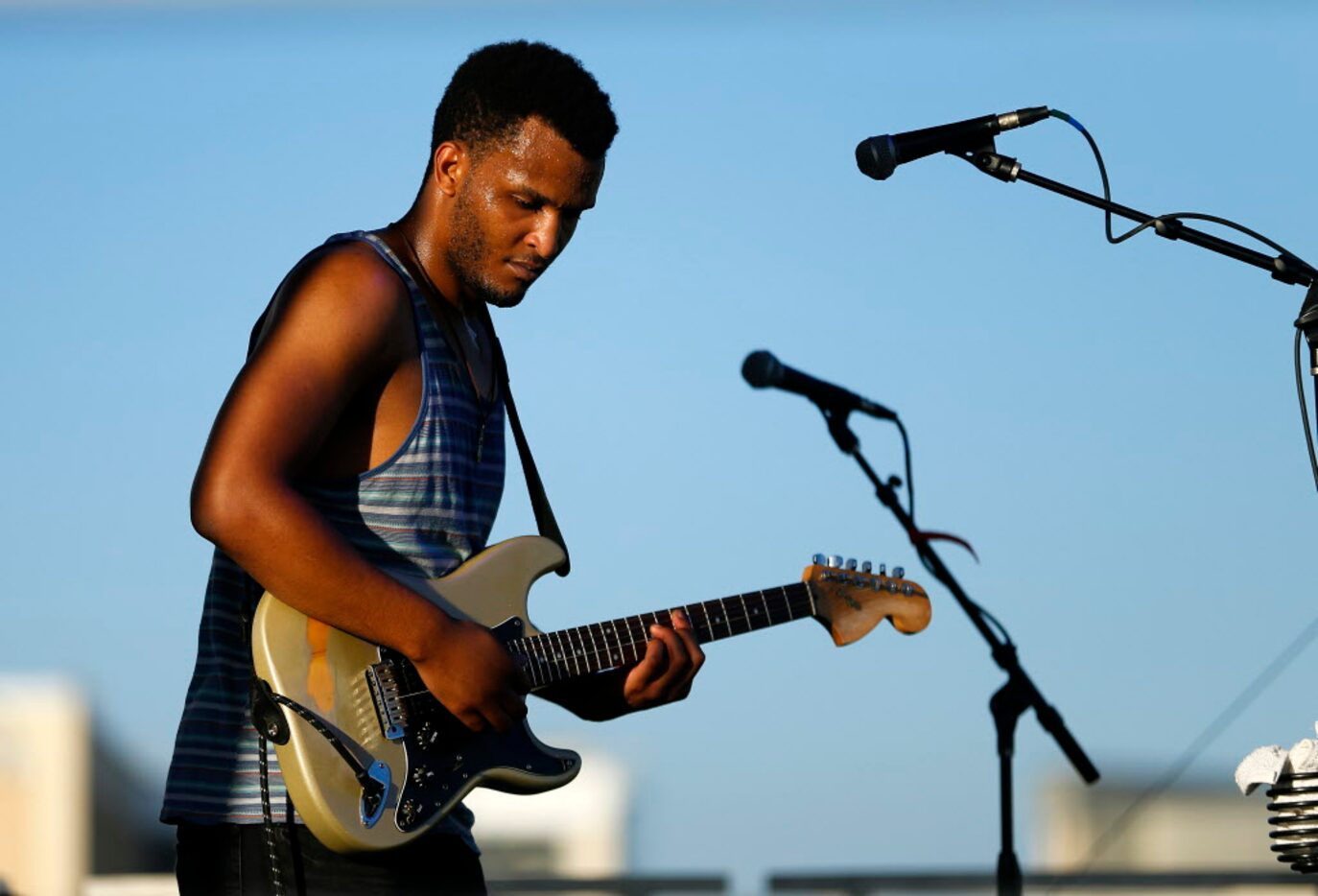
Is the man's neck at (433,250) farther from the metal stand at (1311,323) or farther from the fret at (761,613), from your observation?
the metal stand at (1311,323)

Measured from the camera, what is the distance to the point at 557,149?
2.53 metres

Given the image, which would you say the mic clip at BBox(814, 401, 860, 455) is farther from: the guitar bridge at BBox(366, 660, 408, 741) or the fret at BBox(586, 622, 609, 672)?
the guitar bridge at BBox(366, 660, 408, 741)

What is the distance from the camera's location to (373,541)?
2.34 meters

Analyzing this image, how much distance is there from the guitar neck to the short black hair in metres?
0.70

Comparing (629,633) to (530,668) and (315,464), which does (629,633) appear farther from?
(315,464)

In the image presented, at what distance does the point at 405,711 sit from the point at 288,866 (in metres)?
0.25

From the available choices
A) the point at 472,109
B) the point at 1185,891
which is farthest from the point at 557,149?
the point at 1185,891

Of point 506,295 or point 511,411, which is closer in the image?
point 506,295

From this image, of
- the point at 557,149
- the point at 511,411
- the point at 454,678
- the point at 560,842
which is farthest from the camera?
the point at 560,842

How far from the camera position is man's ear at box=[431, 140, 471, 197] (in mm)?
2549

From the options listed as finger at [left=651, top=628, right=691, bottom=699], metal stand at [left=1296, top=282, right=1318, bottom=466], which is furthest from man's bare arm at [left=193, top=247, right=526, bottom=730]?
metal stand at [left=1296, top=282, right=1318, bottom=466]

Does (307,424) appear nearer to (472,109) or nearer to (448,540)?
(448,540)

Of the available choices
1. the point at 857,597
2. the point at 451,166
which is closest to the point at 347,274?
the point at 451,166

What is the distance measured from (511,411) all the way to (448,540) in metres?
0.44
